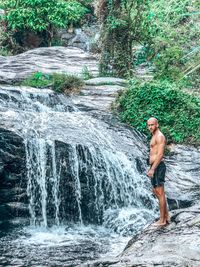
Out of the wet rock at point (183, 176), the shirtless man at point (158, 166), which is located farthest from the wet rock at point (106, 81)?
the shirtless man at point (158, 166)

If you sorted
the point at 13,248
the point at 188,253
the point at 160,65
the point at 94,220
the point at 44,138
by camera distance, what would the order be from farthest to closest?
the point at 160,65
the point at 44,138
the point at 94,220
the point at 13,248
the point at 188,253

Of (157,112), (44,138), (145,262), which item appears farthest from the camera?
(157,112)

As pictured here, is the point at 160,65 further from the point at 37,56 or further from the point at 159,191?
the point at 159,191

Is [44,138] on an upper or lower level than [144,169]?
upper

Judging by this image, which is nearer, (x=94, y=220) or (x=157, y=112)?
(x=94, y=220)

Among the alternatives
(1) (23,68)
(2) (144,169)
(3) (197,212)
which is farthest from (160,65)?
(3) (197,212)

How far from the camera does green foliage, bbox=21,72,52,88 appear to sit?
14.9 metres

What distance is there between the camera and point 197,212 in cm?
774

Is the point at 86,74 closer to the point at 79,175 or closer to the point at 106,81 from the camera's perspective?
the point at 106,81

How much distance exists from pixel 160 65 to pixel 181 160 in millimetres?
5418

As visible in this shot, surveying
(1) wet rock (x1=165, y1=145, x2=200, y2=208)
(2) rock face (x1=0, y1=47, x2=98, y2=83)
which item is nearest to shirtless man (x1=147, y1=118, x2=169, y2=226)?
(1) wet rock (x1=165, y1=145, x2=200, y2=208)

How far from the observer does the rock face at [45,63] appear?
16.3 metres

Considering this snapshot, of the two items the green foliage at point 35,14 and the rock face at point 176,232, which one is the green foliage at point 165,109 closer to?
the rock face at point 176,232

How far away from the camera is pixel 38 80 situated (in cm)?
1523
